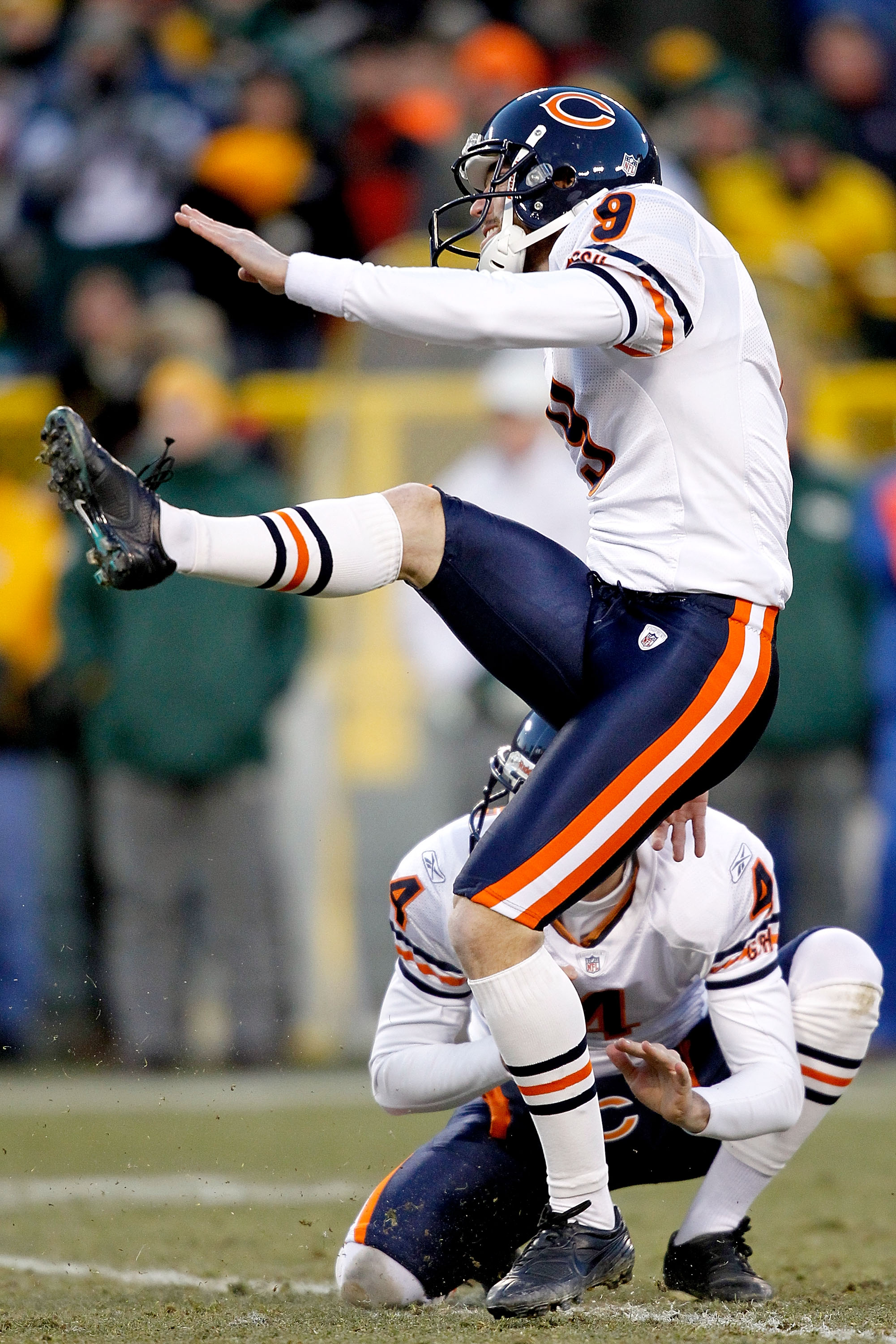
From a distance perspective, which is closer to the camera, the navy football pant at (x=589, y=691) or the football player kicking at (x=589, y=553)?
the football player kicking at (x=589, y=553)

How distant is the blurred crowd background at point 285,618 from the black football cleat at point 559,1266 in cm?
339

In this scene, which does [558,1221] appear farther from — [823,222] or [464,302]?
[823,222]

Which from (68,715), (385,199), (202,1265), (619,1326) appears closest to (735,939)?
(619,1326)

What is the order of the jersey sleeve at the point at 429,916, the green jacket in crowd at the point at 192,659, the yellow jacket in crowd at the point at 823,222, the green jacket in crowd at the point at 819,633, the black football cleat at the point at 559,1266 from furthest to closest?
the yellow jacket in crowd at the point at 823,222 < the green jacket in crowd at the point at 819,633 < the green jacket in crowd at the point at 192,659 < the jersey sleeve at the point at 429,916 < the black football cleat at the point at 559,1266

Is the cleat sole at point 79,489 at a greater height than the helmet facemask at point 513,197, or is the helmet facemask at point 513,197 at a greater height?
the helmet facemask at point 513,197

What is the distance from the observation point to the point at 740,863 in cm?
402

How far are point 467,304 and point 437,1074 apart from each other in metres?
1.55

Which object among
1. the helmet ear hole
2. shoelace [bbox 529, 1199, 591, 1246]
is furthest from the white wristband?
shoelace [bbox 529, 1199, 591, 1246]

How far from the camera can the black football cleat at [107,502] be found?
338 centimetres

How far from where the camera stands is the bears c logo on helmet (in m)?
3.89

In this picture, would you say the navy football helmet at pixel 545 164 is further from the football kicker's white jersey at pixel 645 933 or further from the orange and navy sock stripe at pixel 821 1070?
the orange and navy sock stripe at pixel 821 1070

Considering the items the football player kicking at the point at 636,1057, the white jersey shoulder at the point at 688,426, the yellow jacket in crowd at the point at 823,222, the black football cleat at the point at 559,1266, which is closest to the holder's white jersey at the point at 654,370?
the white jersey shoulder at the point at 688,426

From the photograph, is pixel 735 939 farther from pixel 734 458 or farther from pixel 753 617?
pixel 734 458

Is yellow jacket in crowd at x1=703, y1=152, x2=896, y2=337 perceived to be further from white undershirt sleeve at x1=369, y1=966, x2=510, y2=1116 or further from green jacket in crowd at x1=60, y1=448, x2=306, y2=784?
white undershirt sleeve at x1=369, y1=966, x2=510, y2=1116
